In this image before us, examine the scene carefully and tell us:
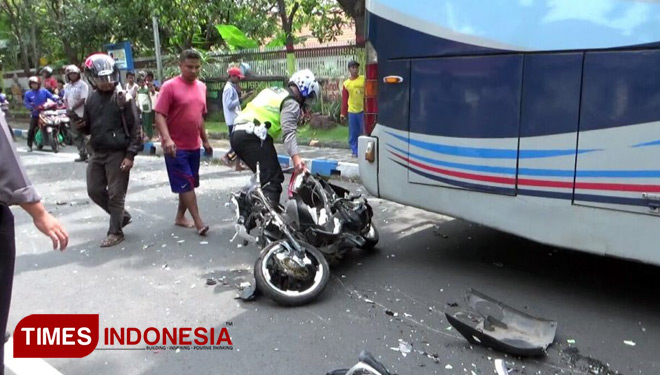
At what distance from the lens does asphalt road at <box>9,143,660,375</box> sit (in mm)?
3043

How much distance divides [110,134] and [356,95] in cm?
548

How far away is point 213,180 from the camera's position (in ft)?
27.2

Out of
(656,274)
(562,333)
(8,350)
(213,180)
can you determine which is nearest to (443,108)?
(562,333)

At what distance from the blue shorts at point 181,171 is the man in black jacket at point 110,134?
0.37m

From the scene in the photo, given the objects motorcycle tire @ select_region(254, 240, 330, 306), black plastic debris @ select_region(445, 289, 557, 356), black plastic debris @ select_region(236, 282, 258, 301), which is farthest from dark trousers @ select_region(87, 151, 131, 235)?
black plastic debris @ select_region(445, 289, 557, 356)

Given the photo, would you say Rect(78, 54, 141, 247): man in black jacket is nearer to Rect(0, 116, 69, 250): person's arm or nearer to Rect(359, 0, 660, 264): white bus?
Rect(359, 0, 660, 264): white bus

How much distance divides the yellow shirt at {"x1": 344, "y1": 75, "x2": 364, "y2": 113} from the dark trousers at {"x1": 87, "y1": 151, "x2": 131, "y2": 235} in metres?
5.34

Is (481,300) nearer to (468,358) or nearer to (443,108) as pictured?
(468,358)

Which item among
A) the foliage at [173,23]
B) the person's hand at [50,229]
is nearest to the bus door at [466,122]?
the person's hand at [50,229]

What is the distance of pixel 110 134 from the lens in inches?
199

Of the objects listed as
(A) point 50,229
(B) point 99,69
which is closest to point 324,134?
(B) point 99,69

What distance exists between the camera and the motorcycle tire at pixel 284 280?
367 cm

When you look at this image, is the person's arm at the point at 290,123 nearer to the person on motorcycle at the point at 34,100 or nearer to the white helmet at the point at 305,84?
the white helmet at the point at 305,84

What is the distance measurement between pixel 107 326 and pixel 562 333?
2.93 meters
